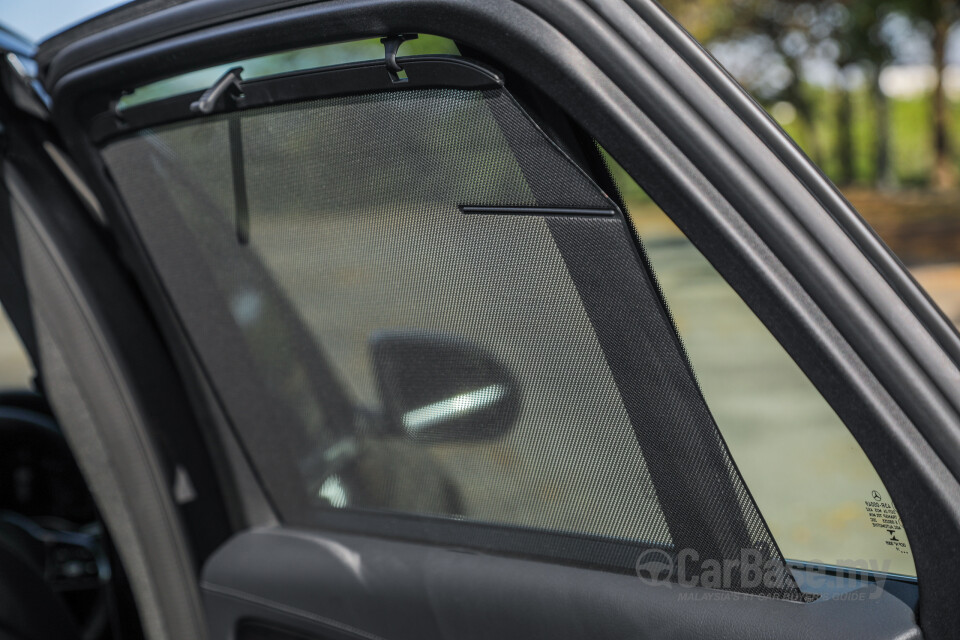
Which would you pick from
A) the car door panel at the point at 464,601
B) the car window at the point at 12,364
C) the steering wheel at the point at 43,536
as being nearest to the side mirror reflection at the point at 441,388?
the car door panel at the point at 464,601

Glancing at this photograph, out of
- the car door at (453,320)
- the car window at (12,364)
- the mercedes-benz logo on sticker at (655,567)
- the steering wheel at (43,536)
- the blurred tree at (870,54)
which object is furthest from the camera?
the blurred tree at (870,54)

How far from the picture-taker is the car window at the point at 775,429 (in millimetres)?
1080

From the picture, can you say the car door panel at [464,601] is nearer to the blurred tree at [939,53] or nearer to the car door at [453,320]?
the car door at [453,320]

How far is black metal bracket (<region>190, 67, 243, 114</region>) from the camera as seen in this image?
4.09 ft

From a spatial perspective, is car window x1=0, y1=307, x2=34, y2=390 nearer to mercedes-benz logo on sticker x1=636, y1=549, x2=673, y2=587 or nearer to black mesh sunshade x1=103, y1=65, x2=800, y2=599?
black mesh sunshade x1=103, y1=65, x2=800, y2=599

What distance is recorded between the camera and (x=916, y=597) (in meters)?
1.06

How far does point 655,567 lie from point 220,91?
924 millimetres

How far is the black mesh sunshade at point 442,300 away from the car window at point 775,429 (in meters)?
0.07

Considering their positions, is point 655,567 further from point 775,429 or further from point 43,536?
point 775,429

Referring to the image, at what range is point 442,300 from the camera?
4.06 ft

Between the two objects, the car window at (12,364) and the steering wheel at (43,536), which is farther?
the car window at (12,364)

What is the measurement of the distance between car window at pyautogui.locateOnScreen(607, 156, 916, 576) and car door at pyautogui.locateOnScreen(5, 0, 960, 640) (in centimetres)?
6

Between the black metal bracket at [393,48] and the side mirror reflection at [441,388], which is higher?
the black metal bracket at [393,48]

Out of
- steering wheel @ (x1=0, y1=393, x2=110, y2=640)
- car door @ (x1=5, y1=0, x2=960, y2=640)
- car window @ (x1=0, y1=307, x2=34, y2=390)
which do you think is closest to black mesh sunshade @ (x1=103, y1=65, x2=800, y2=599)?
car door @ (x1=5, y1=0, x2=960, y2=640)
